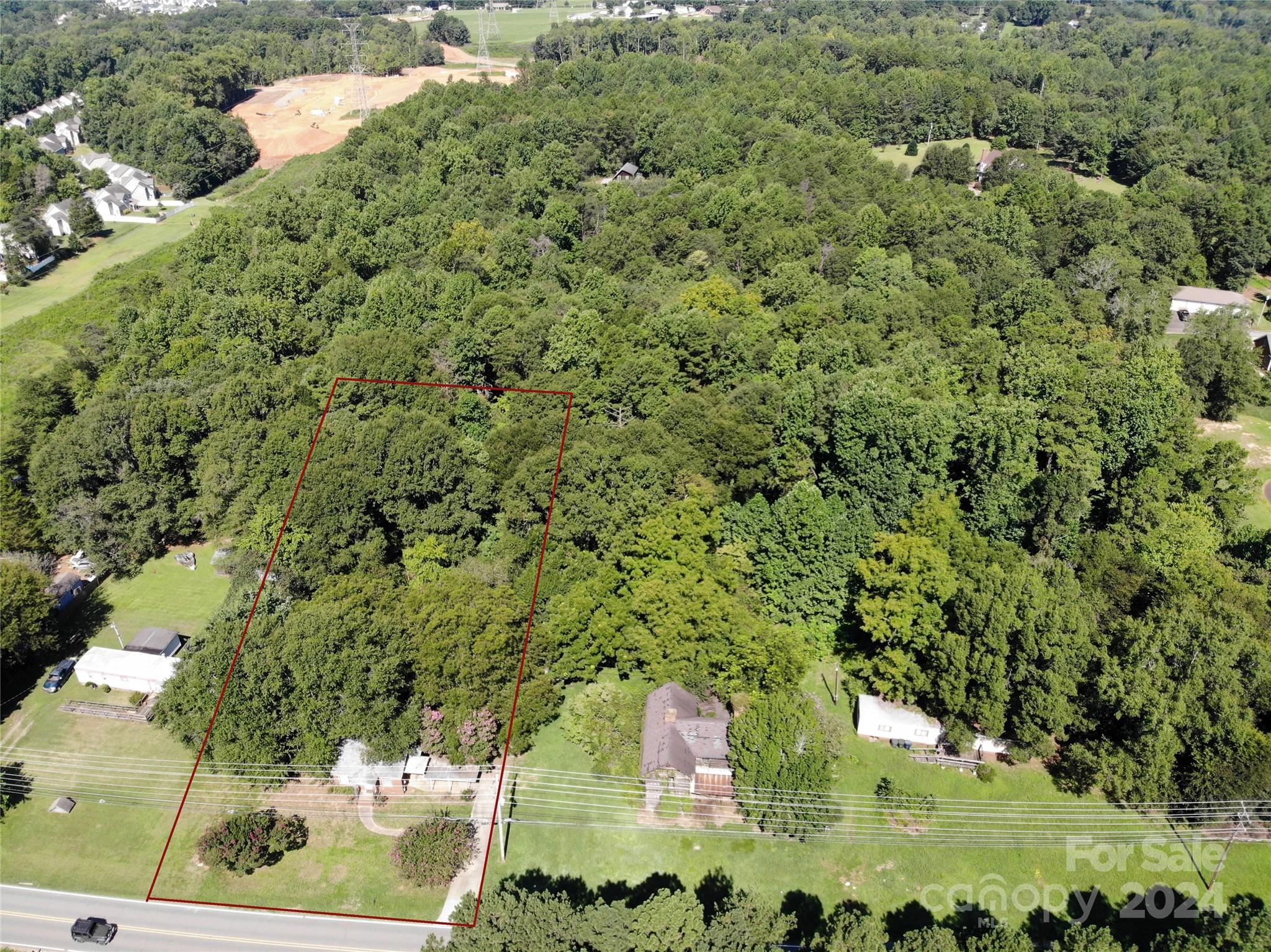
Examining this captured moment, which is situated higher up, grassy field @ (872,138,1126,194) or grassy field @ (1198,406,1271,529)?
grassy field @ (872,138,1126,194)

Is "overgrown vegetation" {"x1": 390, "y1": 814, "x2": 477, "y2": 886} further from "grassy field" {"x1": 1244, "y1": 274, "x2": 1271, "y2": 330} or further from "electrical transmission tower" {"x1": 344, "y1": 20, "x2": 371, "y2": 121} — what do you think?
"electrical transmission tower" {"x1": 344, "y1": 20, "x2": 371, "y2": 121}

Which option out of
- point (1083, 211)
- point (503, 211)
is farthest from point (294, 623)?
point (1083, 211)

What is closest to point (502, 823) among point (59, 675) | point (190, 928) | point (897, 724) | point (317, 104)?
point (190, 928)

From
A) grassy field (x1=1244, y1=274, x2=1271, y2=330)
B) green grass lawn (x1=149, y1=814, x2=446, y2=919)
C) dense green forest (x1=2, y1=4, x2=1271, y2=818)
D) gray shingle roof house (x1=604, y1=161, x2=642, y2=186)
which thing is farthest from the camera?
gray shingle roof house (x1=604, y1=161, x2=642, y2=186)

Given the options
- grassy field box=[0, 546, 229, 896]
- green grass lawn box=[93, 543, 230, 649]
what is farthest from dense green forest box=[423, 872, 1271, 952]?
green grass lawn box=[93, 543, 230, 649]

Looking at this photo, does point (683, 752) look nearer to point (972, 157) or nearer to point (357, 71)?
point (972, 157)

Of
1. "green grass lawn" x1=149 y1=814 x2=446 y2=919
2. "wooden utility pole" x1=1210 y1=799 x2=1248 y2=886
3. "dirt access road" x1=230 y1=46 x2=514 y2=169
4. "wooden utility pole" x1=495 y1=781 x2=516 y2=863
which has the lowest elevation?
"dirt access road" x1=230 y1=46 x2=514 y2=169

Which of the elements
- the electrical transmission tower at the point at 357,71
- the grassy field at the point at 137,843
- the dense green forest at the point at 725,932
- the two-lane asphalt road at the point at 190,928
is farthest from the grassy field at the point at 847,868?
the electrical transmission tower at the point at 357,71
